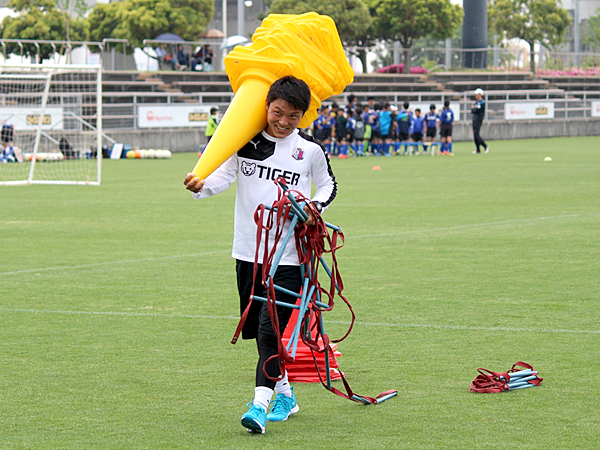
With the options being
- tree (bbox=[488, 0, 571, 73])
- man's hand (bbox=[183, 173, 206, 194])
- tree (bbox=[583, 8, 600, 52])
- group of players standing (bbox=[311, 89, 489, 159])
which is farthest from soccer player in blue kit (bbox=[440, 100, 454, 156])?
tree (bbox=[583, 8, 600, 52])

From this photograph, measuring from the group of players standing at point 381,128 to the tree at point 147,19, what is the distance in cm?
2058

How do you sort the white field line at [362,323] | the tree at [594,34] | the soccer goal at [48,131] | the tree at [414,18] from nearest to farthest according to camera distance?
the white field line at [362,323] → the soccer goal at [48,131] → the tree at [414,18] → the tree at [594,34]

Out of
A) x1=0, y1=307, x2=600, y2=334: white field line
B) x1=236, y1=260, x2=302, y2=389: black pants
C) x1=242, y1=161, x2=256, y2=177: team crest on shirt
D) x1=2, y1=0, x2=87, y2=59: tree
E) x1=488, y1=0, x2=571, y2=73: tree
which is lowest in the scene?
x1=0, y1=307, x2=600, y2=334: white field line

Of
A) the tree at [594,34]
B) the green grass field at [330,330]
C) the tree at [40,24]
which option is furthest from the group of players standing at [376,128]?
the tree at [594,34]

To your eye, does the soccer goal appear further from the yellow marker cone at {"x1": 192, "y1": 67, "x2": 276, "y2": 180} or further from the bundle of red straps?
the bundle of red straps

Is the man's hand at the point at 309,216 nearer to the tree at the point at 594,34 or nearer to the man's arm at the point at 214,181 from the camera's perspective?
the man's arm at the point at 214,181

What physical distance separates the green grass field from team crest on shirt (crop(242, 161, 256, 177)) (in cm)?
122

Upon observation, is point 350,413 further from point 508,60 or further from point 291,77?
point 508,60

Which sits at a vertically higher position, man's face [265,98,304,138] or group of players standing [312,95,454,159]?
man's face [265,98,304,138]

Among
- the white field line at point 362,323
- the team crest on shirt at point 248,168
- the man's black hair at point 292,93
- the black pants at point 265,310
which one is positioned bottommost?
the white field line at point 362,323

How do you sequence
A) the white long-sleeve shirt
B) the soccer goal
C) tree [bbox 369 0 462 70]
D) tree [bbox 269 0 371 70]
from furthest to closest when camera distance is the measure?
1. tree [bbox 369 0 462 70]
2. tree [bbox 269 0 371 70]
3. the soccer goal
4. the white long-sleeve shirt

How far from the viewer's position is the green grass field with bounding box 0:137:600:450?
4734mm

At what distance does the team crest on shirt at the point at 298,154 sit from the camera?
496 cm

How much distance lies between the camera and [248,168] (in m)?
5.01
